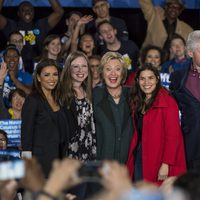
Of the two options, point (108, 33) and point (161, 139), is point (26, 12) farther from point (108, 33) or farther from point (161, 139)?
point (161, 139)

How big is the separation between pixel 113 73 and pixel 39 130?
30.5 inches

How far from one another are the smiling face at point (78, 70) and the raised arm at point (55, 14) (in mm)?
3218

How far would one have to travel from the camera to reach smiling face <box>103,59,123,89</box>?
21.9ft

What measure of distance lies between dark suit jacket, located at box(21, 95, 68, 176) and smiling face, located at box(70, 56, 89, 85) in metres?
0.40

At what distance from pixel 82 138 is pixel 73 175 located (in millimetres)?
3367

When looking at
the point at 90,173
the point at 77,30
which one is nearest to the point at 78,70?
the point at 77,30

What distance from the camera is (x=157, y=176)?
258 inches

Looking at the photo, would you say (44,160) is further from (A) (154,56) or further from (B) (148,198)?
(B) (148,198)

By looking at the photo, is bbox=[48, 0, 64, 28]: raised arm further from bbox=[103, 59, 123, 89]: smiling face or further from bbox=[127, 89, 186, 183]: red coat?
bbox=[127, 89, 186, 183]: red coat

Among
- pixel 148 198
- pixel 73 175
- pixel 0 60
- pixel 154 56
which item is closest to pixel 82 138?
pixel 154 56

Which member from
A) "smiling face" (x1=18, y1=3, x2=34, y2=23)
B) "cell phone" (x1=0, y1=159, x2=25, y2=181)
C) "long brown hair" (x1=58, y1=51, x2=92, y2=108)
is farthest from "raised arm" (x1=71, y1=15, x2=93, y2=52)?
"cell phone" (x1=0, y1=159, x2=25, y2=181)

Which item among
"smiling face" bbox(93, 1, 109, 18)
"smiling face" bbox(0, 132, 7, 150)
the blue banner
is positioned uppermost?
the blue banner

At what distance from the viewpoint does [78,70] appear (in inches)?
264

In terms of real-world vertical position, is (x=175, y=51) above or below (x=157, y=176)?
above
